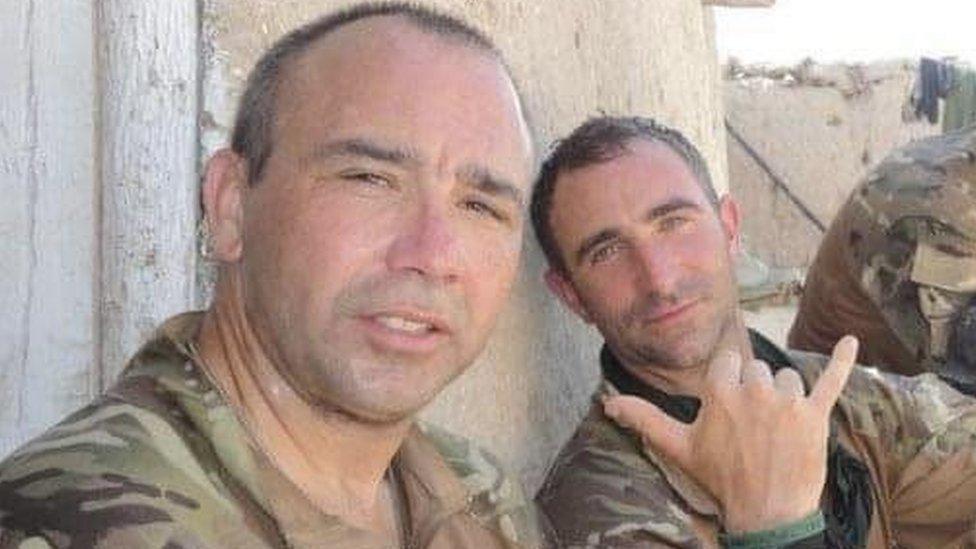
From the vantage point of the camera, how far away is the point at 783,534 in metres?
2.34

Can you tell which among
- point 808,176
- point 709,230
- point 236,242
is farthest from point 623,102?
point 808,176

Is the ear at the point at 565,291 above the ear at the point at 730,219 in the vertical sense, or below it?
below

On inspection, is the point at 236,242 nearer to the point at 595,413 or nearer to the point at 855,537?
the point at 595,413

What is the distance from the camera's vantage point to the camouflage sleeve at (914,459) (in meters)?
2.85

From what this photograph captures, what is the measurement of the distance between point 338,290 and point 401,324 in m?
0.08

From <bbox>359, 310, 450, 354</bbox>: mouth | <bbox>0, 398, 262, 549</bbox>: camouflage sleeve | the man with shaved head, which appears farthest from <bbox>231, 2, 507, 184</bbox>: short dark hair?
<bbox>0, 398, 262, 549</bbox>: camouflage sleeve

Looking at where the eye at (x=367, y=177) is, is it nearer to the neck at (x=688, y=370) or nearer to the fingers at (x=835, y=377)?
the fingers at (x=835, y=377)

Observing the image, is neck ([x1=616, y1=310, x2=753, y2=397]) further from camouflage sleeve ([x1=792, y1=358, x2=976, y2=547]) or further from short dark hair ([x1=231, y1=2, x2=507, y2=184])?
short dark hair ([x1=231, y1=2, x2=507, y2=184])

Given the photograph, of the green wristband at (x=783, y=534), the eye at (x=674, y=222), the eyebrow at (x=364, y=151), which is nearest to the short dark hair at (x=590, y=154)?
the eye at (x=674, y=222)

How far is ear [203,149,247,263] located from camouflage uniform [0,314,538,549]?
0.10 metres

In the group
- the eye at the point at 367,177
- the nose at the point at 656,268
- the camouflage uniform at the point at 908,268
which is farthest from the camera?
the camouflage uniform at the point at 908,268

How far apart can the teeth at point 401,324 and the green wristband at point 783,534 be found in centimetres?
85

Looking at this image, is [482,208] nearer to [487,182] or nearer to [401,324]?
[487,182]

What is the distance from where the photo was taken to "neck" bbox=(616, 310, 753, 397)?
2.75 m
